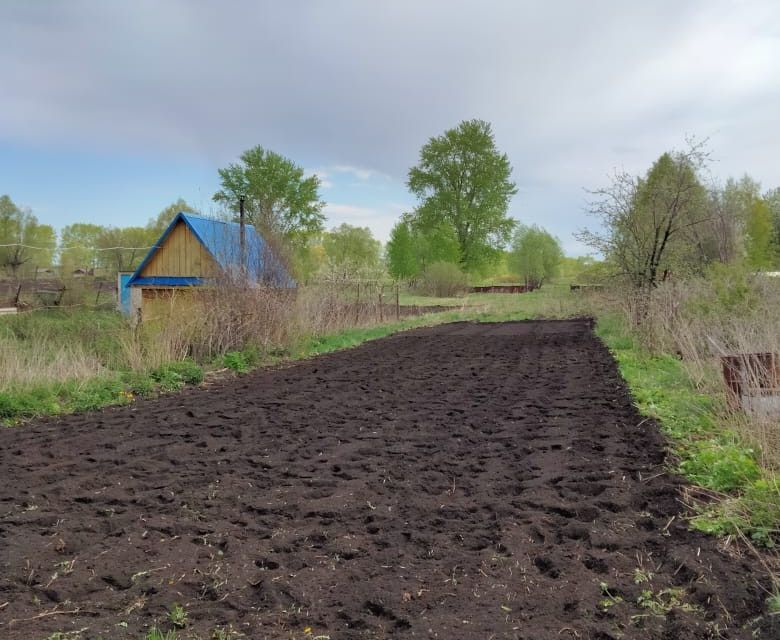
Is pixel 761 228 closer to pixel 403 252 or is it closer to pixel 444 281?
pixel 444 281

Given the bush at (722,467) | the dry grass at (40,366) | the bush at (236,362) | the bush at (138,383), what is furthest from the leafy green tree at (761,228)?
the dry grass at (40,366)

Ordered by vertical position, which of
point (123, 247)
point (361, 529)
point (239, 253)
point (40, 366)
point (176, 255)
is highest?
point (123, 247)

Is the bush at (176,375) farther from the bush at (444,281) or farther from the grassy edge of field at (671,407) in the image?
the bush at (444,281)

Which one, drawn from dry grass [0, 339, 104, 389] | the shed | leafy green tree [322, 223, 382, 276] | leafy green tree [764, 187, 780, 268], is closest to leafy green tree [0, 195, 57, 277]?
leafy green tree [322, 223, 382, 276]

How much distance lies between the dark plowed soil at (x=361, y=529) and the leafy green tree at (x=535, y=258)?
58.1 meters

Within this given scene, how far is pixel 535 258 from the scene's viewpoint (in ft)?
208

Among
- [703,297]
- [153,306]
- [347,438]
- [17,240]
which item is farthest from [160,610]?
[17,240]

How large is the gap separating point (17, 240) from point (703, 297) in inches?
2055

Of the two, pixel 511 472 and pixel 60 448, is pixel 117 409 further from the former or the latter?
pixel 511 472

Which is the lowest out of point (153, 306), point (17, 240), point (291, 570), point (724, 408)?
point (291, 570)

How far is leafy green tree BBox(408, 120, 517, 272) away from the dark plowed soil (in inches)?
1757

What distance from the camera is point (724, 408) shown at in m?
6.10

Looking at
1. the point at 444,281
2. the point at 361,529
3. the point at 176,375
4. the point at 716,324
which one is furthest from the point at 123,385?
the point at 444,281

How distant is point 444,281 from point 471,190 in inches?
412
